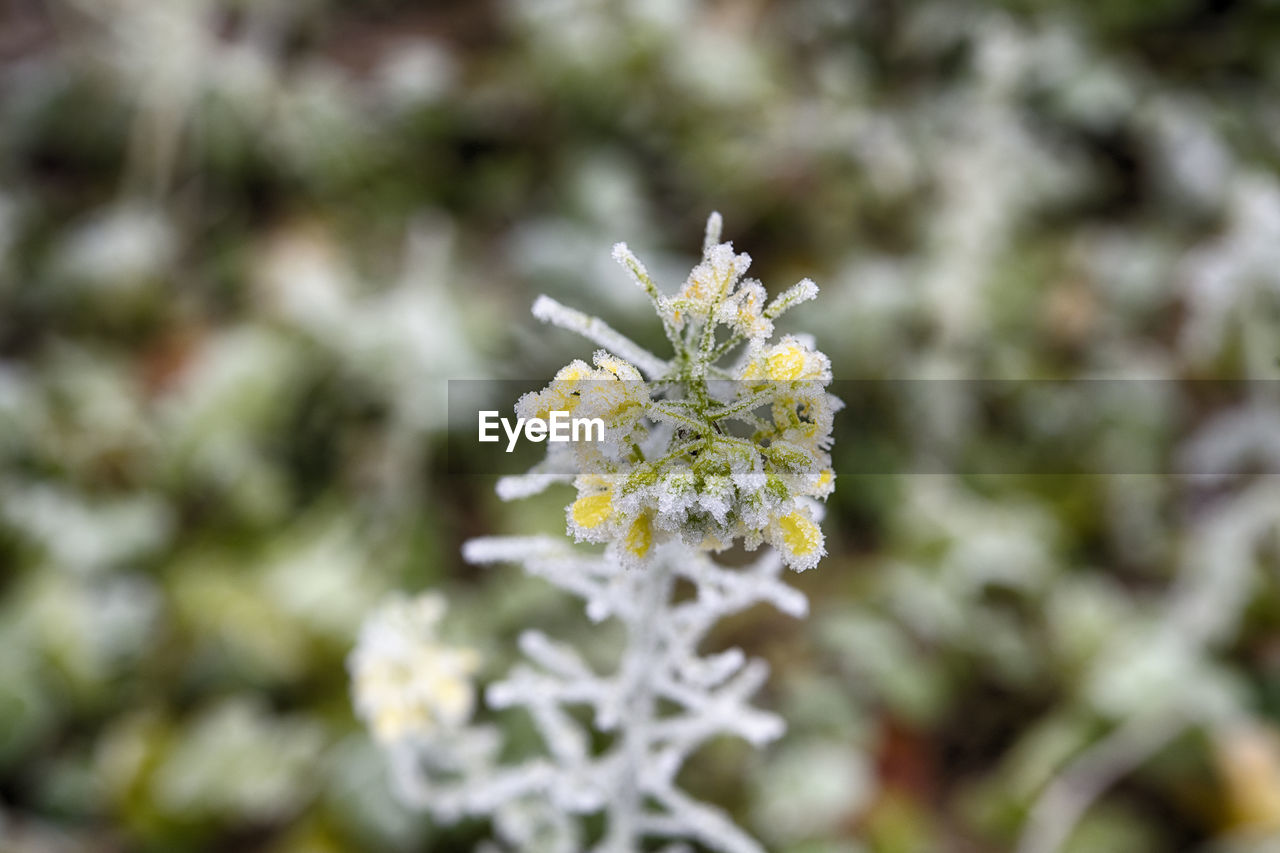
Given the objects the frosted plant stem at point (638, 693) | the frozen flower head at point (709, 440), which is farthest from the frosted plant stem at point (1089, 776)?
the frozen flower head at point (709, 440)

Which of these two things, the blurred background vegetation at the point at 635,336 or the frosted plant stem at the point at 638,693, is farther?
the blurred background vegetation at the point at 635,336

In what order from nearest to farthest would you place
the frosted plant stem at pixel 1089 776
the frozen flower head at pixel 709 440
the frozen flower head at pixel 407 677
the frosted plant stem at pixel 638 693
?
the frozen flower head at pixel 709 440, the frosted plant stem at pixel 638 693, the frozen flower head at pixel 407 677, the frosted plant stem at pixel 1089 776

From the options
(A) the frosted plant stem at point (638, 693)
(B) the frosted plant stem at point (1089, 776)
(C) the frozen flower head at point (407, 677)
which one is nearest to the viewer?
(A) the frosted plant stem at point (638, 693)

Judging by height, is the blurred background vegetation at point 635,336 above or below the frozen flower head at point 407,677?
above

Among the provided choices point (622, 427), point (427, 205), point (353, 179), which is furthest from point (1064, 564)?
point (353, 179)

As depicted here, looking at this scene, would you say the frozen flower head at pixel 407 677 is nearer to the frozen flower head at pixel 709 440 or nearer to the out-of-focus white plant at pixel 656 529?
the out-of-focus white plant at pixel 656 529

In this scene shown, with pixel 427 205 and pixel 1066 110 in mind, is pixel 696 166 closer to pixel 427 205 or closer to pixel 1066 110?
pixel 427 205

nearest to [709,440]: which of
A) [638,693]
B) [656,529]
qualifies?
[656,529]

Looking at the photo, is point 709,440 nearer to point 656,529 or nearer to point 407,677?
point 656,529
